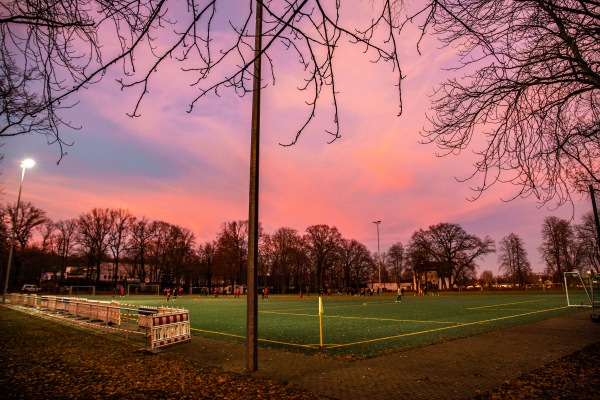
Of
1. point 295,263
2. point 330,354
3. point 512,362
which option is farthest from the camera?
point 295,263

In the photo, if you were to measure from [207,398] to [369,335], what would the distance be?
9432mm

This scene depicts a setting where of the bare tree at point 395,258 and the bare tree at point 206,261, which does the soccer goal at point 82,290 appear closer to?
the bare tree at point 206,261

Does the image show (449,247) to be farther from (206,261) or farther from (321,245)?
(206,261)

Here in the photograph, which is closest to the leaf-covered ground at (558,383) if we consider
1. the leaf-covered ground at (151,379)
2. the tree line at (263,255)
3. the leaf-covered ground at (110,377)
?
the leaf-covered ground at (151,379)

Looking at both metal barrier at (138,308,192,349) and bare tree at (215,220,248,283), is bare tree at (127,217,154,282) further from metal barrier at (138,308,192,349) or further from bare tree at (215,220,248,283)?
metal barrier at (138,308,192,349)

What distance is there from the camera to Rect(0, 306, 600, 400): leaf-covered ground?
6558 mm

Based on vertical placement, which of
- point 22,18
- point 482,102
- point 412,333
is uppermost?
point 482,102

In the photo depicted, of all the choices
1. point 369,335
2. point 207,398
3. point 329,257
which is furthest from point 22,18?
point 329,257

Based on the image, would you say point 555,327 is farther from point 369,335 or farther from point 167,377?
point 167,377

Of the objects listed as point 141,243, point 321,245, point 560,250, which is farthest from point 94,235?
point 560,250

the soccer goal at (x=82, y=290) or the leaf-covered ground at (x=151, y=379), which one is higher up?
the leaf-covered ground at (x=151, y=379)

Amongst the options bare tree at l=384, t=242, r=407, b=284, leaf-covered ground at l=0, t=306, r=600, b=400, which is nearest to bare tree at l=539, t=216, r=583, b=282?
bare tree at l=384, t=242, r=407, b=284

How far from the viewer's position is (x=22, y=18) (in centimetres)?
367

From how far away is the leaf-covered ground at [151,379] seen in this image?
6558mm
